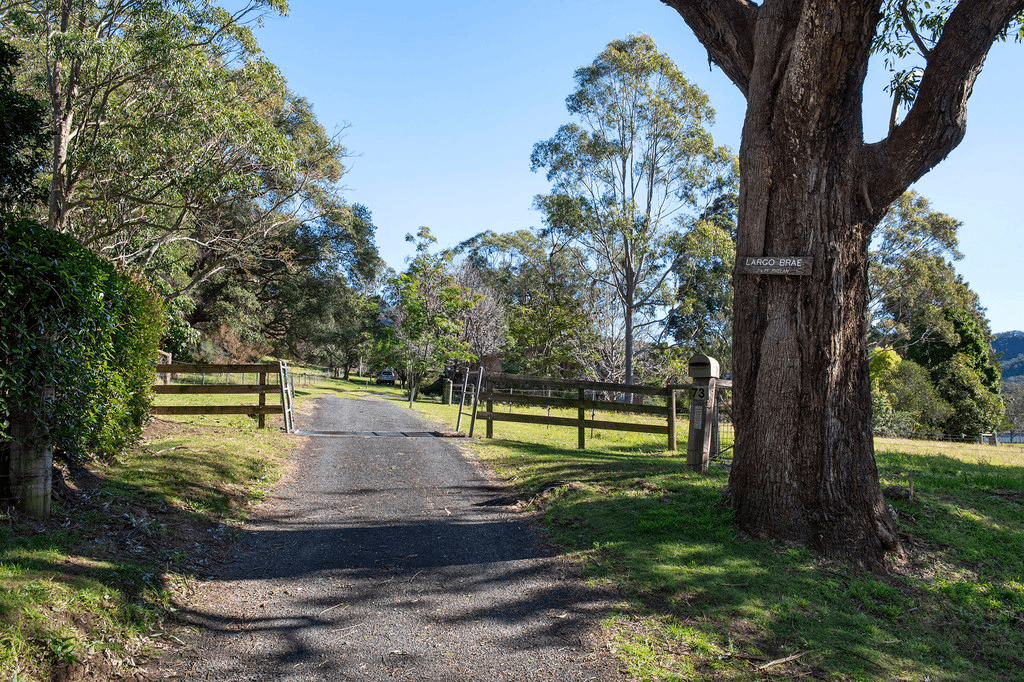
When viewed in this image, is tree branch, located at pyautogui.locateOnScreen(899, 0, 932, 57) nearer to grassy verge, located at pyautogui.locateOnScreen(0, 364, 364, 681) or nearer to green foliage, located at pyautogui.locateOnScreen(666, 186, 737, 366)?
grassy verge, located at pyautogui.locateOnScreen(0, 364, 364, 681)

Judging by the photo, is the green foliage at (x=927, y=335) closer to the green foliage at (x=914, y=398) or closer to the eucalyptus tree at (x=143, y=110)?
the green foliage at (x=914, y=398)

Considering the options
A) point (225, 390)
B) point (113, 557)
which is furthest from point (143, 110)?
point (113, 557)

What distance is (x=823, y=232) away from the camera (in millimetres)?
5641

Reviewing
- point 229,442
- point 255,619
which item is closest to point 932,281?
point 229,442

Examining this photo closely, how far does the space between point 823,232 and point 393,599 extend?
4755mm

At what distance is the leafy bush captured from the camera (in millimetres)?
4512

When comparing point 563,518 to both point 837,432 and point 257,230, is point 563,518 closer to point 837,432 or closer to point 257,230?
point 837,432

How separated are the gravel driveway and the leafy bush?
178 cm

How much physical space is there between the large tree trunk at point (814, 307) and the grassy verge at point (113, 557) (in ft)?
15.9

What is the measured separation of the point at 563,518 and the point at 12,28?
15412 mm

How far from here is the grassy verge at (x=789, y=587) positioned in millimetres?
3938

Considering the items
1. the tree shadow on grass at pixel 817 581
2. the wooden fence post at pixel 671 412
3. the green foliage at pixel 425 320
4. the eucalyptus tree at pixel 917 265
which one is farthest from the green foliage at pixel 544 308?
the tree shadow on grass at pixel 817 581

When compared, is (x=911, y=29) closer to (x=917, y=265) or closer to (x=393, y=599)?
(x=393, y=599)

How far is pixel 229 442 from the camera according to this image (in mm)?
9875
